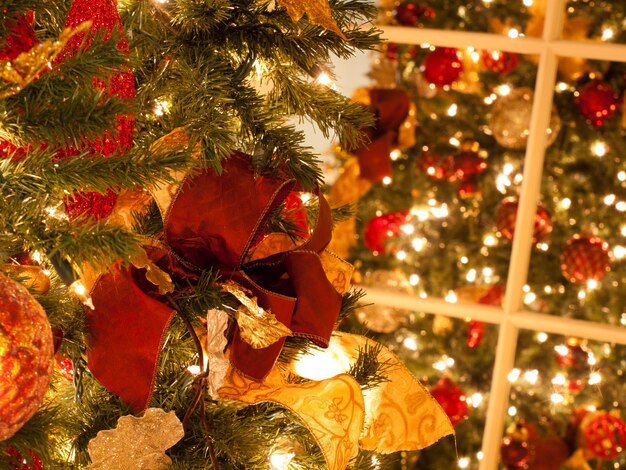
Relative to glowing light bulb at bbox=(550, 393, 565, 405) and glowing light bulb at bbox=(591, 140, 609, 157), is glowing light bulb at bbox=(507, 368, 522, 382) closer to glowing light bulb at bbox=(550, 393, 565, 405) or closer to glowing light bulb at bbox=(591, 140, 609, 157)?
glowing light bulb at bbox=(550, 393, 565, 405)

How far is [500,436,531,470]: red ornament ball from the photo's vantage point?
2.10 metres

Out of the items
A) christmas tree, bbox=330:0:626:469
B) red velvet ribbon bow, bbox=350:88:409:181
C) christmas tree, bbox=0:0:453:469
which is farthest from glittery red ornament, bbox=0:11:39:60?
red velvet ribbon bow, bbox=350:88:409:181

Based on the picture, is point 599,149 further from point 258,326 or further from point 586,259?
point 258,326

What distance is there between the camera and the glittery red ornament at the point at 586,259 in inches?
79.2

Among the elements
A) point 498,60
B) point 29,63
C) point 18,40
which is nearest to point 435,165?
point 498,60

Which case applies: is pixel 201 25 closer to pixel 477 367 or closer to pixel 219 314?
pixel 219 314

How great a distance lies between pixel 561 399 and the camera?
2.08 meters

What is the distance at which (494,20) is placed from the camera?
217cm

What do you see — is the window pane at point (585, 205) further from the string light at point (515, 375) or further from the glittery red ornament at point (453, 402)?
the glittery red ornament at point (453, 402)

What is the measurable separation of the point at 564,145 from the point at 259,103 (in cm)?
170

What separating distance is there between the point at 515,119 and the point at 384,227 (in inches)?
19.8

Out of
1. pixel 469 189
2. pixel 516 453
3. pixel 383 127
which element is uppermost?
pixel 383 127

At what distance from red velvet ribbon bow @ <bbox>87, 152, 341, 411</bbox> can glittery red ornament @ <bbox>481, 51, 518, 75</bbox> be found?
65.1 inches

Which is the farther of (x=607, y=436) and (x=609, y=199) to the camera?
(x=609, y=199)
